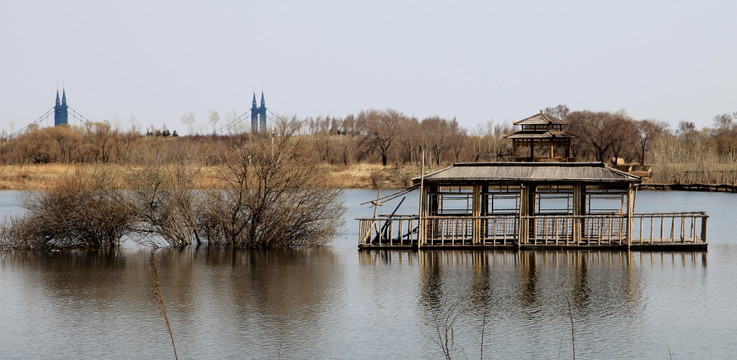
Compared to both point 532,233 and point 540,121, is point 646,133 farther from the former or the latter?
point 532,233

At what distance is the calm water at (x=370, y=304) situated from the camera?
66.3 feet

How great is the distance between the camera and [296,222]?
38.9 meters

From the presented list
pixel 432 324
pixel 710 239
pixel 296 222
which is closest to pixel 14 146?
pixel 296 222

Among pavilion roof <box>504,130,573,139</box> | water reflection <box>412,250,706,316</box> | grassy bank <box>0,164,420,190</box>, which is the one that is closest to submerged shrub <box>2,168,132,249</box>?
water reflection <box>412,250,706,316</box>

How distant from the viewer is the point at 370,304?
25469mm

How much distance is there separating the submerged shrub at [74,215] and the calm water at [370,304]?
1459 millimetres

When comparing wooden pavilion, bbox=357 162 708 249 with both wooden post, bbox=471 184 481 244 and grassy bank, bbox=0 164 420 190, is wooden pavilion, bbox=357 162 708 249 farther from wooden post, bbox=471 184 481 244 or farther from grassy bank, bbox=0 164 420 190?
grassy bank, bbox=0 164 420 190

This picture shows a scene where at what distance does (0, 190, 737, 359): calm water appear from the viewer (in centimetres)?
2022

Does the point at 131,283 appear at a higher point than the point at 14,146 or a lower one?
lower

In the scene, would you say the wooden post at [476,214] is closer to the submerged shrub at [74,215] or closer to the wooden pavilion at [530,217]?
the wooden pavilion at [530,217]

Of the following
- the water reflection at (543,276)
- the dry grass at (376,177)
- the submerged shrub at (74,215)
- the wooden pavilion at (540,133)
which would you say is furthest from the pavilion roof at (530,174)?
the dry grass at (376,177)

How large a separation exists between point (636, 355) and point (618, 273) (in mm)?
11616

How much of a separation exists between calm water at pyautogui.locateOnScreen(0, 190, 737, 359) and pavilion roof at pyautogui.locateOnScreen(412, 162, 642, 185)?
3.15m

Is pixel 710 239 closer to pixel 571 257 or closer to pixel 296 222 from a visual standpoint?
pixel 571 257
